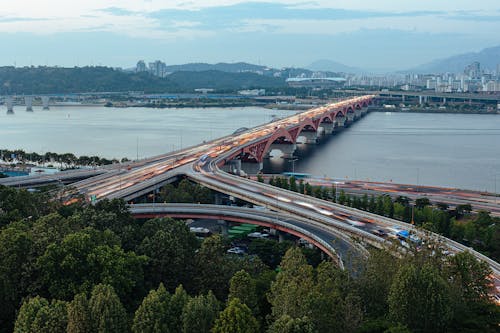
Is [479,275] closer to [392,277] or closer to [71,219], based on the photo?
[392,277]

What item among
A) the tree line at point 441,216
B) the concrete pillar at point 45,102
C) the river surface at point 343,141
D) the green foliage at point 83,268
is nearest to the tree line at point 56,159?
the river surface at point 343,141

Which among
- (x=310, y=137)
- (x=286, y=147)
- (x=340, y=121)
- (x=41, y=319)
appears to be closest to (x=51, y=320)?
(x=41, y=319)

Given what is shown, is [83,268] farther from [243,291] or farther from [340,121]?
[340,121]

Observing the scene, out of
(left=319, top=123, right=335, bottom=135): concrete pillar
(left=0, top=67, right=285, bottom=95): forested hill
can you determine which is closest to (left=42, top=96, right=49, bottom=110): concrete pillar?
(left=0, top=67, right=285, bottom=95): forested hill

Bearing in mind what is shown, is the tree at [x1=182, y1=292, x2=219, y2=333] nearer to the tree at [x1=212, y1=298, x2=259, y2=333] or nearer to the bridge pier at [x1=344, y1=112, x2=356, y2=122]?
the tree at [x1=212, y1=298, x2=259, y2=333]

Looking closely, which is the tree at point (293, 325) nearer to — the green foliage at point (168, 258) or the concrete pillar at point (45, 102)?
the green foliage at point (168, 258)

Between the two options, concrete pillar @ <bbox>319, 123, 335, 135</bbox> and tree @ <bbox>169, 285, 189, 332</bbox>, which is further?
concrete pillar @ <bbox>319, 123, 335, 135</bbox>

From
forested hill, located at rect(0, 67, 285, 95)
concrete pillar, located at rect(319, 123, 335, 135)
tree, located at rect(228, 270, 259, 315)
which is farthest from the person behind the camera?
forested hill, located at rect(0, 67, 285, 95)
